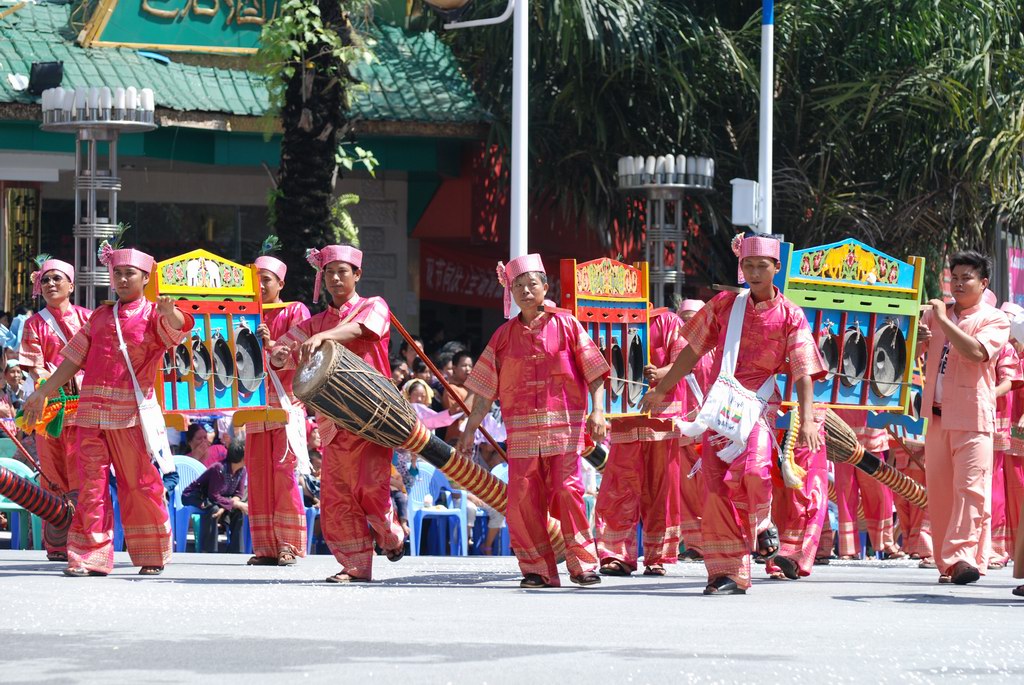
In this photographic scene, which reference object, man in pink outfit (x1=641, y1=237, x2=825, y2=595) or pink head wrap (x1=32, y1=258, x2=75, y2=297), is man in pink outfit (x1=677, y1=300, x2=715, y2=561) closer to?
man in pink outfit (x1=641, y1=237, x2=825, y2=595)

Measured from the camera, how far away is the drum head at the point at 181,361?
12766 millimetres

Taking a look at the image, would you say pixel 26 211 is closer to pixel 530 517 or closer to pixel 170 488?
pixel 170 488

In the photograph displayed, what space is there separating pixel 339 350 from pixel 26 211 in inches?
408

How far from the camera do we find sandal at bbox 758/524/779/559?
413 inches

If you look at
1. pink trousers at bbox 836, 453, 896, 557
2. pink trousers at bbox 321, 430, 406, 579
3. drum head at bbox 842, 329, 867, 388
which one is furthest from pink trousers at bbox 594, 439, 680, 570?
pink trousers at bbox 836, 453, 896, 557

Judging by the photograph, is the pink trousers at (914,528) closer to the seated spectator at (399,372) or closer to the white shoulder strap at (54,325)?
the seated spectator at (399,372)

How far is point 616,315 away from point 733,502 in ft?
9.03

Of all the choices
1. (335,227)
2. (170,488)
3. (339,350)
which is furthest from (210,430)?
(339,350)

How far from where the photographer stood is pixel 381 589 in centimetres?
1051

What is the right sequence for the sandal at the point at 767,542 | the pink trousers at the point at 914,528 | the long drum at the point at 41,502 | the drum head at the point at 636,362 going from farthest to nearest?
the pink trousers at the point at 914,528 → the drum head at the point at 636,362 → the long drum at the point at 41,502 → the sandal at the point at 767,542

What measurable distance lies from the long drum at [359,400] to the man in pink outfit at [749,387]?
103 cm

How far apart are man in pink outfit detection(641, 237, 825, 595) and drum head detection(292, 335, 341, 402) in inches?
68.0

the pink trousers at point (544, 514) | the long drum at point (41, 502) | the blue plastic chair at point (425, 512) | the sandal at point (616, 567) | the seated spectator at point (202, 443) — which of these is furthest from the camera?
the seated spectator at point (202, 443)

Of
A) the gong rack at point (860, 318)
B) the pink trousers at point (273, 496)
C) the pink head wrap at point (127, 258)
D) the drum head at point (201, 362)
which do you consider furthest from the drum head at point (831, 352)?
the pink head wrap at point (127, 258)
